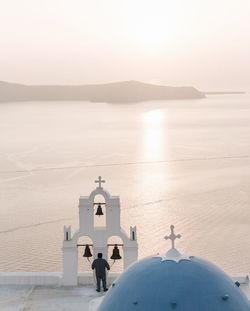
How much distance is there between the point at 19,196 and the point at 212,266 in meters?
30.9

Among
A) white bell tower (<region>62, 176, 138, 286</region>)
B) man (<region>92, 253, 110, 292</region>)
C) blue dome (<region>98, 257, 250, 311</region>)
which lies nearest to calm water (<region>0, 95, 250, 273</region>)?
white bell tower (<region>62, 176, 138, 286</region>)

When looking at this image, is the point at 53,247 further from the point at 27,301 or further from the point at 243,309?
the point at 243,309

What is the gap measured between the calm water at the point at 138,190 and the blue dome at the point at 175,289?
16265 mm

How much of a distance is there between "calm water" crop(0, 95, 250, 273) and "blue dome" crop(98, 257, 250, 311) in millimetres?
16265

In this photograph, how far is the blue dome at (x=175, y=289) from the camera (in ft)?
25.7

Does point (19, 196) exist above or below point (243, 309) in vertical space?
above

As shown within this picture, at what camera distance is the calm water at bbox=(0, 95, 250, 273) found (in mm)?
27469

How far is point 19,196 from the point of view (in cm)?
3847

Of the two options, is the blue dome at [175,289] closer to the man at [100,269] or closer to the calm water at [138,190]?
the man at [100,269]

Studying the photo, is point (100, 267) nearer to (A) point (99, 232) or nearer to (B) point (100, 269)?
(B) point (100, 269)

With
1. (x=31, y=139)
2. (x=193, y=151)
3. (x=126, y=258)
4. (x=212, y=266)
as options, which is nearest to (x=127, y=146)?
(x=193, y=151)

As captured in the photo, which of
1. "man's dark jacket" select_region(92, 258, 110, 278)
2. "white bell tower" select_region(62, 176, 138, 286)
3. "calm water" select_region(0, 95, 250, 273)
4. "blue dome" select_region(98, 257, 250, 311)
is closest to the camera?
"blue dome" select_region(98, 257, 250, 311)

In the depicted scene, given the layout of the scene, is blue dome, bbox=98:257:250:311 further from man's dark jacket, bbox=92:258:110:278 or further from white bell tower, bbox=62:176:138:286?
white bell tower, bbox=62:176:138:286

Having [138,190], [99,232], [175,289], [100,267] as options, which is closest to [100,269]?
[100,267]
